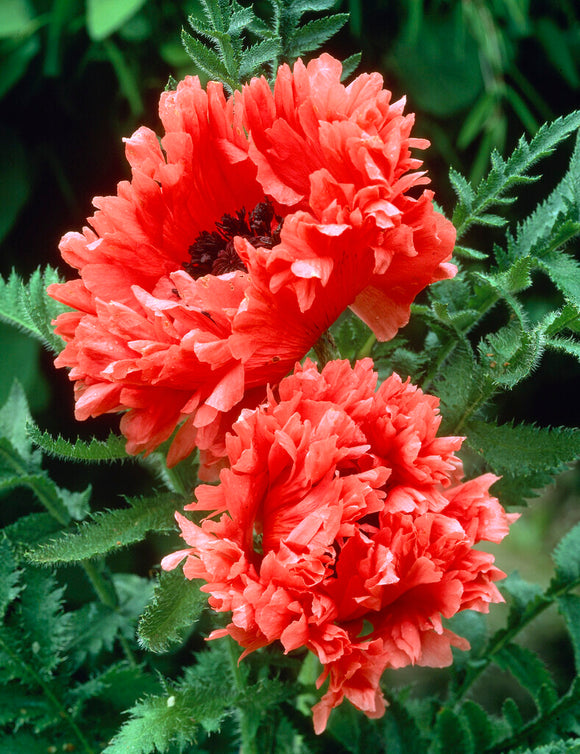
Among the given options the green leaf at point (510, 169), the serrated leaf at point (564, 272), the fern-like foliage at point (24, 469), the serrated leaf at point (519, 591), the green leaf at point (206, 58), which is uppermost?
the green leaf at point (206, 58)

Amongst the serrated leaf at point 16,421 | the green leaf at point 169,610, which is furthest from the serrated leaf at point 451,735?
the serrated leaf at point 16,421

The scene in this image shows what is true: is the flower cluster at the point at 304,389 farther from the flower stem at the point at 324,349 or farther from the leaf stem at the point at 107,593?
the leaf stem at the point at 107,593

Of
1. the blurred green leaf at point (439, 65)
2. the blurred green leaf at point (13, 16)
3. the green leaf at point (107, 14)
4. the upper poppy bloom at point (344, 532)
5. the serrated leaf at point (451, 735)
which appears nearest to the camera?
the upper poppy bloom at point (344, 532)

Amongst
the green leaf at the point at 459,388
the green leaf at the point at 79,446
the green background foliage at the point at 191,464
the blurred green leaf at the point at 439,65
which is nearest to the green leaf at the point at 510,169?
the green background foliage at the point at 191,464

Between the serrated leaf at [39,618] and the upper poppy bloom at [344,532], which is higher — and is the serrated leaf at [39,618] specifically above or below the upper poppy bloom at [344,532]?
below

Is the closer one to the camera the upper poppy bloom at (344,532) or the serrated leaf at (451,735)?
the upper poppy bloom at (344,532)

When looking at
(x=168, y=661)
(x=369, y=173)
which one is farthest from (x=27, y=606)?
(x=369, y=173)

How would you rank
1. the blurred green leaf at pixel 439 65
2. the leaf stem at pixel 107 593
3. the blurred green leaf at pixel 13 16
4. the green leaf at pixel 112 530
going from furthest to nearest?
the blurred green leaf at pixel 439 65
the blurred green leaf at pixel 13 16
the leaf stem at pixel 107 593
the green leaf at pixel 112 530
